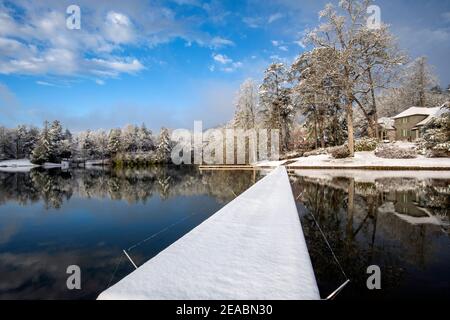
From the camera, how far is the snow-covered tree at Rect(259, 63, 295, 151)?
121ft

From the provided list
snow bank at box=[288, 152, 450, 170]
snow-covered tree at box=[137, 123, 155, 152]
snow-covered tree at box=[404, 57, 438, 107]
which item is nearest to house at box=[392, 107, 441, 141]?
snow-covered tree at box=[404, 57, 438, 107]

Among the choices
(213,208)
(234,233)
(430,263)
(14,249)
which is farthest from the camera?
(213,208)

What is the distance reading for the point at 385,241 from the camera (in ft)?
17.8

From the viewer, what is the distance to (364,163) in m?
22.1

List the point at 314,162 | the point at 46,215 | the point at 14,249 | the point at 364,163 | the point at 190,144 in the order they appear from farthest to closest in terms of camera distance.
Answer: the point at 190,144 < the point at 314,162 < the point at 364,163 < the point at 46,215 < the point at 14,249

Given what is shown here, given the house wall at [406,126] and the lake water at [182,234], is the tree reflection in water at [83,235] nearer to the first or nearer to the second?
the lake water at [182,234]

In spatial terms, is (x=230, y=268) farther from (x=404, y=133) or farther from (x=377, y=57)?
(x=404, y=133)

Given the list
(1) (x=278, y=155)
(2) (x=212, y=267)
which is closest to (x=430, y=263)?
(2) (x=212, y=267)

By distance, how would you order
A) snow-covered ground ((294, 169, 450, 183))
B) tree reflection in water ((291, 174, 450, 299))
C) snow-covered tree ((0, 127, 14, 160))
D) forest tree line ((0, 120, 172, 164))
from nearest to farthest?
tree reflection in water ((291, 174, 450, 299))
snow-covered ground ((294, 169, 450, 183))
forest tree line ((0, 120, 172, 164))
snow-covered tree ((0, 127, 14, 160))

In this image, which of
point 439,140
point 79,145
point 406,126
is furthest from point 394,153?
point 79,145

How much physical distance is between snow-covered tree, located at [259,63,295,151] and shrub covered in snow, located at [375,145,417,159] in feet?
49.6

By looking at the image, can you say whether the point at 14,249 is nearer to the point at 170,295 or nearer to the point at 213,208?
the point at 170,295

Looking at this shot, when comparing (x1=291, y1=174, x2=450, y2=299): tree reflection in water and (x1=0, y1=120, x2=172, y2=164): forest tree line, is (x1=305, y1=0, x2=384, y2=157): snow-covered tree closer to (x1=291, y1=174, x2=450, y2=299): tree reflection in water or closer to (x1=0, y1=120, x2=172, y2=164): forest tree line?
(x1=291, y1=174, x2=450, y2=299): tree reflection in water

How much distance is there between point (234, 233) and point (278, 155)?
3419 cm
